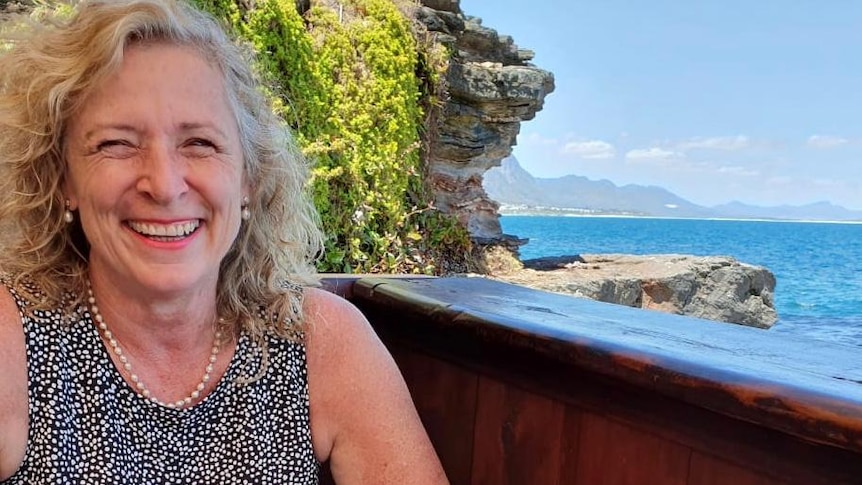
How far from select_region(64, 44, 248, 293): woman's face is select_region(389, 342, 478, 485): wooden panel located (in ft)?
1.49

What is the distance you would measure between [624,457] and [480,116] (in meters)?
8.93

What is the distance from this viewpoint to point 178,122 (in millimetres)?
1084

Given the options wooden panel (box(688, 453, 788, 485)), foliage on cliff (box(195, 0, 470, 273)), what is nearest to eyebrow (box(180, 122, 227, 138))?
wooden panel (box(688, 453, 788, 485))

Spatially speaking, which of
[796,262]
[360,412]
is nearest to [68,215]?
[360,412]

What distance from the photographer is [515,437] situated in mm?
1121

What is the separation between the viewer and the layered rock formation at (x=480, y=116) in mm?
9344

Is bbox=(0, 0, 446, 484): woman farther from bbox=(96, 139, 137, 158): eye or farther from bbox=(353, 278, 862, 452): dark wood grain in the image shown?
bbox=(353, 278, 862, 452): dark wood grain

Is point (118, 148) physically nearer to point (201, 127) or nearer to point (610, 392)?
point (201, 127)

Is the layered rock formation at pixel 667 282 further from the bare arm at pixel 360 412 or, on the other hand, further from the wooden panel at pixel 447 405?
the bare arm at pixel 360 412

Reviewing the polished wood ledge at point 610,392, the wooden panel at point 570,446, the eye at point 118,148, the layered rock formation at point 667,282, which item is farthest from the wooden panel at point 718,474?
the layered rock formation at point 667,282

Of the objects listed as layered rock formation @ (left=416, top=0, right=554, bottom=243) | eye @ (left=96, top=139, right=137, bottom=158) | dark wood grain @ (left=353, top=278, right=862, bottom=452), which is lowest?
dark wood grain @ (left=353, top=278, right=862, bottom=452)

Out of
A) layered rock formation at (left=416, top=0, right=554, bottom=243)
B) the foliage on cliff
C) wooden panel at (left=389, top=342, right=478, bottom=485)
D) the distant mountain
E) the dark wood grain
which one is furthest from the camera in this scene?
the distant mountain

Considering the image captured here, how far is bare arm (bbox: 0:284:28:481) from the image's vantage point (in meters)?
1.02

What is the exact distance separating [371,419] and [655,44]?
102723 mm
